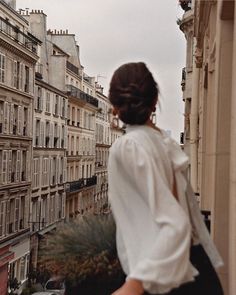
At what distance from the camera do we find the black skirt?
1870 millimetres

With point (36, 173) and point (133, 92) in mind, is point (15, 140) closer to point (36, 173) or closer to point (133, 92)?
Result: point (36, 173)

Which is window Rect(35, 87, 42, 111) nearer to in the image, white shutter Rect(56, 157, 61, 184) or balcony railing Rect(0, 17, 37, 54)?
balcony railing Rect(0, 17, 37, 54)

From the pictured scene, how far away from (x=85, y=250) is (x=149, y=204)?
228 cm

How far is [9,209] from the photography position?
3058 centimetres

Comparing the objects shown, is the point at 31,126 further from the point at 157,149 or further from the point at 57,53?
the point at 157,149

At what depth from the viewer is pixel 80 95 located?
4638cm

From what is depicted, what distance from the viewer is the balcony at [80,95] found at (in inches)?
1694

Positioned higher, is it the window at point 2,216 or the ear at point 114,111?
the ear at point 114,111

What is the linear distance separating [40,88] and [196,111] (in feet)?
85.6

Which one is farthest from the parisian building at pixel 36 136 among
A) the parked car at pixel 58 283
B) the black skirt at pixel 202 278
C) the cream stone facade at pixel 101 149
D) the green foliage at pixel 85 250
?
the black skirt at pixel 202 278

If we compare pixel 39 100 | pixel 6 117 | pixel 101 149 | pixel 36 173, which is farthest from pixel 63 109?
pixel 101 149

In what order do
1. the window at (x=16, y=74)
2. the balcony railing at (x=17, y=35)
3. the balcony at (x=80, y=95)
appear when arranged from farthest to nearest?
the balcony at (x=80, y=95) < the window at (x=16, y=74) < the balcony railing at (x=17, y=35)

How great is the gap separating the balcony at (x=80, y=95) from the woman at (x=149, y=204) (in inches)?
1605

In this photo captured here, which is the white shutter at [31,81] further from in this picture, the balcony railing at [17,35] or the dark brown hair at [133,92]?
the dark brown hair at [133,92]
